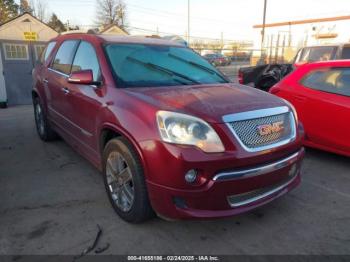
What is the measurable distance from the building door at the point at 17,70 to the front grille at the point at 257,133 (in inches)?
494

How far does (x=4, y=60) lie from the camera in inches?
505

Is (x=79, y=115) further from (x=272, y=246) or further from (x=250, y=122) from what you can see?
(x=272, y=246)

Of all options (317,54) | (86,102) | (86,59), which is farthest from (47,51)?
(317,54)

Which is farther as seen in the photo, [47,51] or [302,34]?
[302,34]

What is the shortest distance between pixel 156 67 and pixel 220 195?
67.7 inches

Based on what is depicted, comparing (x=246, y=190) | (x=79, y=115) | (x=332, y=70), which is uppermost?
(x=332, y=70)

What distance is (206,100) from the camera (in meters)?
2.96

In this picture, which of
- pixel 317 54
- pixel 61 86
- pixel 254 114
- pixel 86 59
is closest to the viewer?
pixel 254 114

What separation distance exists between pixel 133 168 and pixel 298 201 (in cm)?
195

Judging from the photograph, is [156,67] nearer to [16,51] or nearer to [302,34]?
[16,51]

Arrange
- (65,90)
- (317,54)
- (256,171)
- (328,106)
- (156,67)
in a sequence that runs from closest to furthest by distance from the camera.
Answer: (256,171) < (156,67) < (65,90) < (328,106) < (317,54)

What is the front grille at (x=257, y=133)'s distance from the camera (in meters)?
2.70

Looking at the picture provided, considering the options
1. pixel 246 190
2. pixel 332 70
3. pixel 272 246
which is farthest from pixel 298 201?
pixel 332 70

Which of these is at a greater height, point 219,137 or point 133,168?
point 219,137
